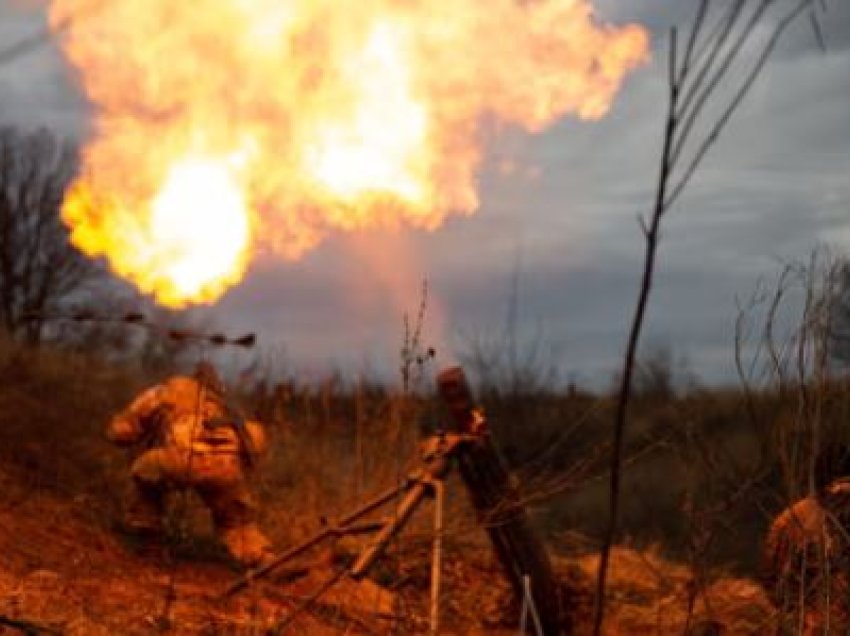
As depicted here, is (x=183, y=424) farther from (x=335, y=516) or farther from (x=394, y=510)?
(x=335, y=516)

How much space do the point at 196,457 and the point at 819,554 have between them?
249 inches

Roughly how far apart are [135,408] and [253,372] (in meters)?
8.17

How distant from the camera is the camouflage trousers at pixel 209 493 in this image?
34.1 ft

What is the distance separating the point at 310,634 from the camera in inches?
340

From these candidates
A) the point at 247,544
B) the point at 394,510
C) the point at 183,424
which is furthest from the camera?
the point at 247,544

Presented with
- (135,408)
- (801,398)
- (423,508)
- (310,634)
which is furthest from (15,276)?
(801,398)

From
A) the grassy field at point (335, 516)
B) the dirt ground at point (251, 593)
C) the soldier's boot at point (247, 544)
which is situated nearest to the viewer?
the grassy field at point (335, 516)

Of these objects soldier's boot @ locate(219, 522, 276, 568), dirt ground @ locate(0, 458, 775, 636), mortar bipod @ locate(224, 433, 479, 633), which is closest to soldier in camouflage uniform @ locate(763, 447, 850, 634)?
dirt ground @ locate(0, 458, 775, 636)

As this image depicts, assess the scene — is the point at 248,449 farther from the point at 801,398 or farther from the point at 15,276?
the point at 15,276

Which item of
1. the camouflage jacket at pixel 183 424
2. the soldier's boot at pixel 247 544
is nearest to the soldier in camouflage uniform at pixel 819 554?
the soldier's boot at pixel 247 544

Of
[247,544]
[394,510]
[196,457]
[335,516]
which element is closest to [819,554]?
[394,510]

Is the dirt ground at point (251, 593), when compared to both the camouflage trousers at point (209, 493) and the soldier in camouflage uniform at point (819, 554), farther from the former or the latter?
the soldier in camouflage uniform at point (819, 554)

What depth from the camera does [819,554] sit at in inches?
191

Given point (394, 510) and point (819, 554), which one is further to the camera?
point (394, 510)
